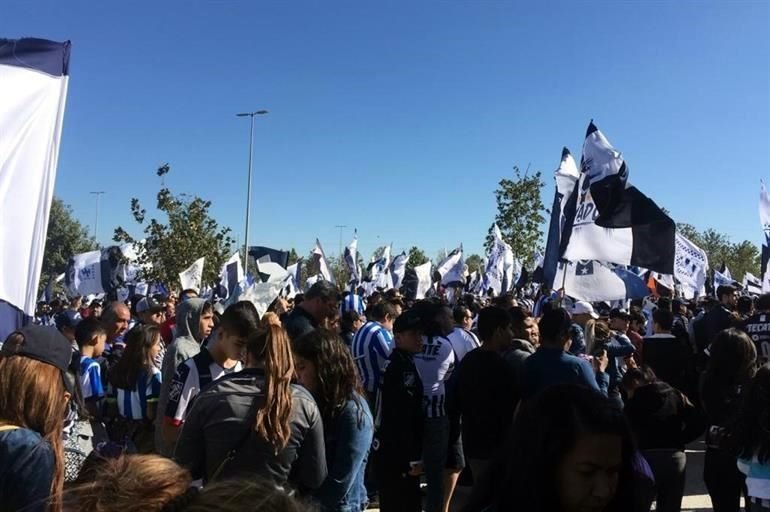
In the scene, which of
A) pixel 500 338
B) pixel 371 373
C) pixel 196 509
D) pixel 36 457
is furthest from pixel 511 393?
pixel 196 509

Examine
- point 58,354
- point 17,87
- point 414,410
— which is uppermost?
point 17,87

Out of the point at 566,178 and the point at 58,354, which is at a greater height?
the point at 566,178

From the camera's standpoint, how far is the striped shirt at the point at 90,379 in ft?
16.0

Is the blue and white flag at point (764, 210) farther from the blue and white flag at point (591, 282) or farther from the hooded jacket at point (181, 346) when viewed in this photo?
the hooded jacket at point (181, 346)

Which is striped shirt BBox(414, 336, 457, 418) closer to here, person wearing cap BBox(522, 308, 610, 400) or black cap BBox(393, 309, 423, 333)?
black cap BBox(393, 309, 423, 333)

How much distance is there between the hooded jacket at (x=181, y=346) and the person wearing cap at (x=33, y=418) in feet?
4.84

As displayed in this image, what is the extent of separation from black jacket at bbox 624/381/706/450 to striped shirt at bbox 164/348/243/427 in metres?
2.93

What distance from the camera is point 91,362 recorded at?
501cm

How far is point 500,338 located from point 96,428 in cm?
320

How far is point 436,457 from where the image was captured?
213 inches

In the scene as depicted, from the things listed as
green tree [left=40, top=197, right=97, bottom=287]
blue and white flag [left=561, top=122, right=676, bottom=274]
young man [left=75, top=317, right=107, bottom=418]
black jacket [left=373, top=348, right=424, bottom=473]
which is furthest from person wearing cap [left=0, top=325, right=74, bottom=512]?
green tree [left=40, top=197, right=97, bottom=287]

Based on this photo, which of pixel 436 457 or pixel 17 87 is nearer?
pixel 17 87

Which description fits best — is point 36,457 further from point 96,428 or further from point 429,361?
point 429,361

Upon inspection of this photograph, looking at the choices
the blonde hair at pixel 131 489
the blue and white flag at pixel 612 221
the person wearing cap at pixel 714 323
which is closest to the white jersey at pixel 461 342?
the blue and white flag at pixel 612 221
